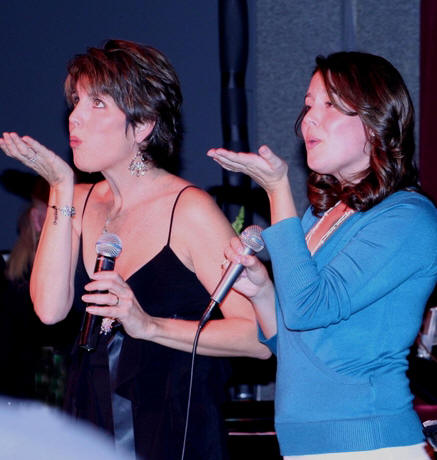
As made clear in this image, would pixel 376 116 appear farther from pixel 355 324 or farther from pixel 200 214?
pixel 200 214

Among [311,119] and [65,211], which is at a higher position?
[311,119]

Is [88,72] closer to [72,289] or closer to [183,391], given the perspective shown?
[72,289]

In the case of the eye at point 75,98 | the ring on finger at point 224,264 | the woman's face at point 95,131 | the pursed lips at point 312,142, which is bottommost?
the ring on finger at point 224,264

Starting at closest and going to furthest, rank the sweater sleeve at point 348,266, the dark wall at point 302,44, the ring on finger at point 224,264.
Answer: the sweater sleeve at point 348,266, the ring on finger at point 224,264, the dark wall at point 302,44

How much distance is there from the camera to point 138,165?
2.11 m

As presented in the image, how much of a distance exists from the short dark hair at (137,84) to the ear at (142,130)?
0.01 m

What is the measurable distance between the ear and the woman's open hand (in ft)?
→ 1.84

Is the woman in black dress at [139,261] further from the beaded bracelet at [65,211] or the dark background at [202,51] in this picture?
the dark background at [202,51]

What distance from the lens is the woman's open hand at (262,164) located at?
151cm

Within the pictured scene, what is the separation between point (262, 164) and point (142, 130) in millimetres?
648

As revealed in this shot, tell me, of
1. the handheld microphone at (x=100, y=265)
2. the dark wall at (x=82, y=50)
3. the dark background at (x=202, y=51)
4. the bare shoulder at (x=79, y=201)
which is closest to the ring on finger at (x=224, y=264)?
the handheld microphone at (x=100, y=265)

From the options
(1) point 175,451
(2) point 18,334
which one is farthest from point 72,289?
(2) point 18,334

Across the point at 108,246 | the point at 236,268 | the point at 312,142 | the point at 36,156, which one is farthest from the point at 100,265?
the point at 312,142

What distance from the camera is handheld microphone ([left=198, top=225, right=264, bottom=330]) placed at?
163 centimetres
